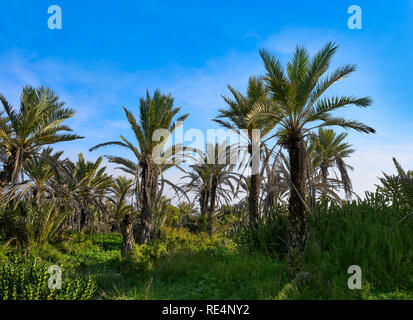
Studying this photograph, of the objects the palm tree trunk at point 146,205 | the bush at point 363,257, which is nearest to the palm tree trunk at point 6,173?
the palm tree trunk at point 146,205

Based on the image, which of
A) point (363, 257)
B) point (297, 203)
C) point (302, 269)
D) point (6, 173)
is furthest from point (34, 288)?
point (363, 257)

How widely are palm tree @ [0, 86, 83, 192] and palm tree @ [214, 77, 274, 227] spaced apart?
7.86 metres

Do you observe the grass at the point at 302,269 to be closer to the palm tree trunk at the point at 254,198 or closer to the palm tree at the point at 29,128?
the palm tree trunk at the point at 254,198

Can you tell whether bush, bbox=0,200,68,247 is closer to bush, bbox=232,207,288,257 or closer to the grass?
the grass

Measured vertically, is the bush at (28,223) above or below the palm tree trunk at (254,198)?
below

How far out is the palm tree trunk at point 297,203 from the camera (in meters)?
8.60

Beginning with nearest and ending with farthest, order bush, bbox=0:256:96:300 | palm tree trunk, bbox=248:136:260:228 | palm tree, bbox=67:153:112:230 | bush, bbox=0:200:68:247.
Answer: bush, bbox=0:256:96:300
palm tree trunk, bbox=248:136:260:228
bush, bbox=0:200:68:247
palm tree, bbox=67:153:112:230

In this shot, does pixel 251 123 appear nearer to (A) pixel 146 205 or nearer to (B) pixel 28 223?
(A) pixel 146 205

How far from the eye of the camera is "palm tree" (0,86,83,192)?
1205cm

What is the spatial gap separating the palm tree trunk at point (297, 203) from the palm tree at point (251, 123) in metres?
4.17

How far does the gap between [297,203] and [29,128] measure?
11.3m

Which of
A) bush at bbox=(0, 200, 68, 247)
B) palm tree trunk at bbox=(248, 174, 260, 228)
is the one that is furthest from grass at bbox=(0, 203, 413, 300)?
bush at bbox=(0, 200, 68, 247)
